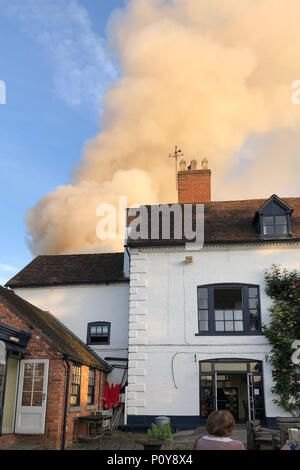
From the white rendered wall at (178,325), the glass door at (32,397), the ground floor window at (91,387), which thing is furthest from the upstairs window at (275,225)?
the glass door at (32,397)

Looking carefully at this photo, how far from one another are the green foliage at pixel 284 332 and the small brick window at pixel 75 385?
743cm

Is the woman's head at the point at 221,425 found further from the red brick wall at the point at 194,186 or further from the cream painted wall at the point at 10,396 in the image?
the red brick wall at the point at 194,186

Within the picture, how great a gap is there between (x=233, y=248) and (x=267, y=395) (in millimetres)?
5983

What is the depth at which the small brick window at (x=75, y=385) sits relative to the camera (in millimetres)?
14984

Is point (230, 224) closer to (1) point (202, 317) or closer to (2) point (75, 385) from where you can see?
(1) point (202, 317)

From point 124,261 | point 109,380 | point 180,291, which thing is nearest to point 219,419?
point 180,291

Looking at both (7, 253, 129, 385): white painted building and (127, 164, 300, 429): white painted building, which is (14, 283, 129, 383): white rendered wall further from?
(127, 164, 300, 429): white painted building

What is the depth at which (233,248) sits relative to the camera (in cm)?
1897

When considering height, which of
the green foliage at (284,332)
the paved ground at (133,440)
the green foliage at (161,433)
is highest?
the green foliage at (284,332)

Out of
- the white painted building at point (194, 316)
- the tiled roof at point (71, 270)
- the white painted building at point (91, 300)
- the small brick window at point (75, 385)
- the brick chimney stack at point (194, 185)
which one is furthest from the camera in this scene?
the brick chimney stack at point (194, 185)

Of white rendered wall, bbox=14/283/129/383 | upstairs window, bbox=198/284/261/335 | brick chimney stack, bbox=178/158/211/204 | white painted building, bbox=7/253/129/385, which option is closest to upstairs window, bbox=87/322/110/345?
white painted building, bbox=7/253/129/385

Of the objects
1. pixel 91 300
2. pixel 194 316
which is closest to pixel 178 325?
pixel 194 316

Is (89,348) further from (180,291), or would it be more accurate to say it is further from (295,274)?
(295,274)

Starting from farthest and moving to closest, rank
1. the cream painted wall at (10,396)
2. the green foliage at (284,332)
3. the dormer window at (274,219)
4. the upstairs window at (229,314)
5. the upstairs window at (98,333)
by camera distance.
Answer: the upstairs window at (98,333)
the dormer window at (274,219)
the upstairs window at (229,314)
the green foliage at (284,332)
the cream painted wall at (10,396)
